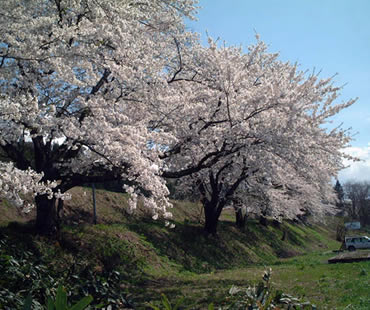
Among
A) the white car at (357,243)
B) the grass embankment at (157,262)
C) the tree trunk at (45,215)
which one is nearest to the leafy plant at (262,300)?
the grass embankment at (157,262)

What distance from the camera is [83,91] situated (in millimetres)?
10180

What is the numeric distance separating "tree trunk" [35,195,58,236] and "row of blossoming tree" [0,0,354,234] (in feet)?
0.10

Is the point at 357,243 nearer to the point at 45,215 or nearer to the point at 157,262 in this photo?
the point at 157,262

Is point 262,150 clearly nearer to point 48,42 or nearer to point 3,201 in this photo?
point 48,42

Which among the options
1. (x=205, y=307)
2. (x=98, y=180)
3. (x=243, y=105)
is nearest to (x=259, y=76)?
(x=243, y=105)

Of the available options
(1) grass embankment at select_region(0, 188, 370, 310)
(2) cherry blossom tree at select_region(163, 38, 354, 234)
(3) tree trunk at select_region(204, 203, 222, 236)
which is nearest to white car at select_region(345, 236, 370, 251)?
(1) grass embankment at select_region(0, 188, 370, 310)

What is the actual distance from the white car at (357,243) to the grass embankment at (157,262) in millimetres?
6627

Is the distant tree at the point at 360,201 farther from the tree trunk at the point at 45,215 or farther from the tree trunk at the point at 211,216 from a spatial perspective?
the tree trunk at the point at 45,215

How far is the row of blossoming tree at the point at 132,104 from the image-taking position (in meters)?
8.38

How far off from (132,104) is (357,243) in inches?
891

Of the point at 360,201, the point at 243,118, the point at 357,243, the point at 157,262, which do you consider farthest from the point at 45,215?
the point at 360,201

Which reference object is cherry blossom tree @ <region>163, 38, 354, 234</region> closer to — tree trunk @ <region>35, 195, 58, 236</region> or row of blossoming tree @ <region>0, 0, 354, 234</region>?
row of blossoming tree @ <region>0, 0, 354, 234</region>

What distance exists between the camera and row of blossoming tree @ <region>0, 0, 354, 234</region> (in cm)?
838

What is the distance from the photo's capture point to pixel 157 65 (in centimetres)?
1033
